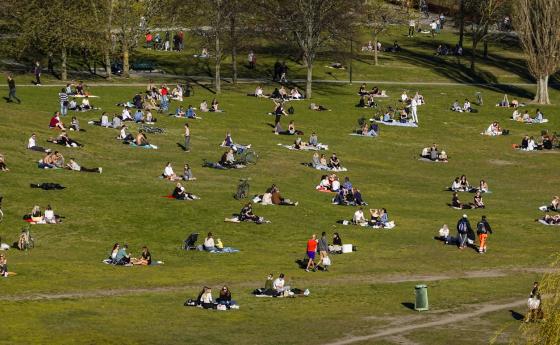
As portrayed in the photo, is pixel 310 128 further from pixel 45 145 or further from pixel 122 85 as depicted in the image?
pixel 45 145

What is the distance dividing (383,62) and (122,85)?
32358mm

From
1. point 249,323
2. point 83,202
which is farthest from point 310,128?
point 249,323

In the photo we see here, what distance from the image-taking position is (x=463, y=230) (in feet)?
177

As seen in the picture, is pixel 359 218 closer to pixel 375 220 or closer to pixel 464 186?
pixel 375 220

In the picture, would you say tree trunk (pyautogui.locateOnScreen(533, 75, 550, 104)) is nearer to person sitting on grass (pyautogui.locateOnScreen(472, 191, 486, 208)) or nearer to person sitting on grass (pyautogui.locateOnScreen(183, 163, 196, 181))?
person sitting on grass (pyautogui.locateOnScreen(472, 191, 486, 208))

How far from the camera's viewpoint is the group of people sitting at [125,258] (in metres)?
47.9

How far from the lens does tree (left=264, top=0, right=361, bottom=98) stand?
321 feet

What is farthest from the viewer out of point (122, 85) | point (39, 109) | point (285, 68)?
point (285, 68)

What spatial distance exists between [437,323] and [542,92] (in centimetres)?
6568

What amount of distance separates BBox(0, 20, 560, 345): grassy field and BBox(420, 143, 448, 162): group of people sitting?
3.26ft

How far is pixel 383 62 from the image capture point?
11781cm

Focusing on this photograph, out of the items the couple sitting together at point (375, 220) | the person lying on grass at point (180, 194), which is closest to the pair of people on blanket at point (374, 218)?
the couple sitting together at point (375, 220)

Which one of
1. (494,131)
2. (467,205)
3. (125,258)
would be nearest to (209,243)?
(125,258)

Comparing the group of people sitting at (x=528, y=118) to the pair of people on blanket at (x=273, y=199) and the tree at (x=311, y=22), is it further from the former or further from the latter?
the pair of people on blanket at (x=273, y=199)
